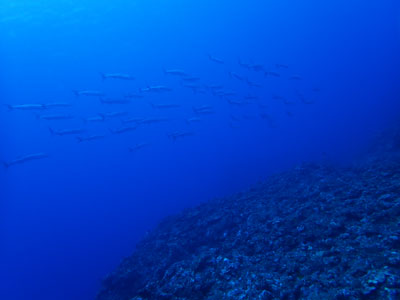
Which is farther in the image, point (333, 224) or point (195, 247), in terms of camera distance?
point (195, 247)

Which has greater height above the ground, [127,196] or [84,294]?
[84,294]

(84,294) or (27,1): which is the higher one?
(27,1)

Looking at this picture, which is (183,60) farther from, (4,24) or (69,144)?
(4,24)

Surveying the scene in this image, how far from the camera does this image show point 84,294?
2230 centimetres

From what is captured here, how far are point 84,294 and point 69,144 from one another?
46.5m

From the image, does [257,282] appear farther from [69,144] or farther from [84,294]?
[69,144]

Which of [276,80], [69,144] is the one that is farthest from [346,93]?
[69,144]

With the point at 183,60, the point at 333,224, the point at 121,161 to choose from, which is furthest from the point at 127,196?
the point at 183,60

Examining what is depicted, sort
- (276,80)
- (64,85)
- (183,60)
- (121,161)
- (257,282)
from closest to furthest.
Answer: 1. (257,282)
2. (121,161)
3. (64,85)
4. (276,80)
5. (183,60)

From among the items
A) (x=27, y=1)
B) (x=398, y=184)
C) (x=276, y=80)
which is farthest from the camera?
(x=276, y=80)

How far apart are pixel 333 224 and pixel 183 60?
9840cm

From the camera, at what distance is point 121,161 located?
59.8 meters

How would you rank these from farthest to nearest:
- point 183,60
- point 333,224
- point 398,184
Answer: point 183,60
point 398,184
point 333,224

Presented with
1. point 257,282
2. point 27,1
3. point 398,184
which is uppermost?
point 27,1
